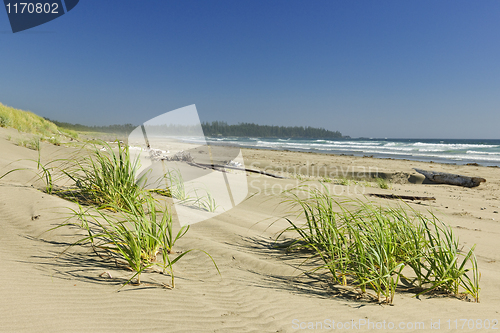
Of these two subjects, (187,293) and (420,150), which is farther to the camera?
(420,150)

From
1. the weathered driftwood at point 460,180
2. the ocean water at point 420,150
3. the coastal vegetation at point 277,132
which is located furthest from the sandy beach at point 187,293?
the coastal vegetation at point 277,132

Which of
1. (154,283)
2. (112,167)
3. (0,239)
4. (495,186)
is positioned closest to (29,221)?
(0,239)

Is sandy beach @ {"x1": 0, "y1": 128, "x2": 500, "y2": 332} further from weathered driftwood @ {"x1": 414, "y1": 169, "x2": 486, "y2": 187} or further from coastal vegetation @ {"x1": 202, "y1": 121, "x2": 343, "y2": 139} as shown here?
coastal vegetation @ {"x1": 202, "y1": 121, "x2": 343, "y2": 139}

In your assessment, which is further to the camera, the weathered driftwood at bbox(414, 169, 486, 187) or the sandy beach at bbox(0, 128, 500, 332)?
the weathered driftwood at bbox(414, 169, 486, 187)

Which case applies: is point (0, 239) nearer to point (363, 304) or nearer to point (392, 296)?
point (363, 304)

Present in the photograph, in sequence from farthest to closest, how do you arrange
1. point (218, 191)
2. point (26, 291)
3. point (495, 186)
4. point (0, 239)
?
point (495, 186) < point (218, 191) < point (0, 239) < point (26, 291)

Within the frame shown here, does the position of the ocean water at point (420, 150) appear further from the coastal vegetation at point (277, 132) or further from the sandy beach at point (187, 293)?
the coastal vegetation at point (277, 132)

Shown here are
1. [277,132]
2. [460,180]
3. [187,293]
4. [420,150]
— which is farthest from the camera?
[277,132]

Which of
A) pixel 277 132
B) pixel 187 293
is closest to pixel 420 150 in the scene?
pixel 187 293

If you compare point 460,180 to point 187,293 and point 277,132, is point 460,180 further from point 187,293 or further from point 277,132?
point 277,132

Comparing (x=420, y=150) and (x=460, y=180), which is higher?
(x=420, y=150)

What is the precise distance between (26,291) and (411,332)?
2.44m

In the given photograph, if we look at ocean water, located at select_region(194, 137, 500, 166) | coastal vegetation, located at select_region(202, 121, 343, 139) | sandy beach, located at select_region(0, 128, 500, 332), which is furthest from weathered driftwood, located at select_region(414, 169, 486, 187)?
coastal vegetation, located at select_region(202, 121, 343, 139)

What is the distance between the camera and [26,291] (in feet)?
5.67
